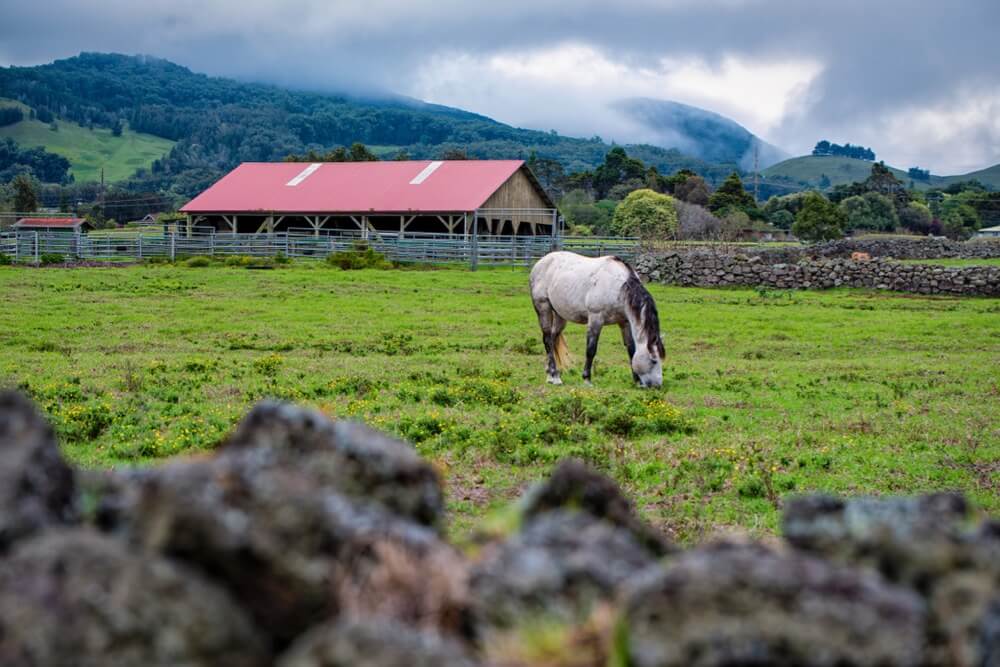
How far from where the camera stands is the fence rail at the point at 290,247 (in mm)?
46281

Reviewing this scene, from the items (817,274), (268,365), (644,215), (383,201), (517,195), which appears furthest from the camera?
(644,215)

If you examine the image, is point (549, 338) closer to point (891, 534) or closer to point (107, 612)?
point (891, 534)

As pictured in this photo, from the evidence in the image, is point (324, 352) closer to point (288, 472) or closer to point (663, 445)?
point (663, 445)

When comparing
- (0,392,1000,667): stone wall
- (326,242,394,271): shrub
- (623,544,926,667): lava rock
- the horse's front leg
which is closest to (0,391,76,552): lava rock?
(0,392,1000,667): stone wall

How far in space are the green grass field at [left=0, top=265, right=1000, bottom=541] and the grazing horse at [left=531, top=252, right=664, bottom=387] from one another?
502 millimetres

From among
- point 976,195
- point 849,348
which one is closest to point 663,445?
point 849,348

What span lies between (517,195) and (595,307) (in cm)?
4241

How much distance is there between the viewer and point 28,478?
9.05 ft

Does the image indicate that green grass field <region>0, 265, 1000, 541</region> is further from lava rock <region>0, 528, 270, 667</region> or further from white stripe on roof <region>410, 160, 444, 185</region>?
white stripe on roof <region>410, 160, 444, 185</region>

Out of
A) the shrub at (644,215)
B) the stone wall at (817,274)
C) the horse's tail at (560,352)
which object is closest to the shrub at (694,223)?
the shrub at (644,215)

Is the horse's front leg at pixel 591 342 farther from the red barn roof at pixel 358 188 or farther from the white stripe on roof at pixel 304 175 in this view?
the white stripe on roof at pixel 304 175

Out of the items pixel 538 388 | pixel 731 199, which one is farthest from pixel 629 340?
pixel 731 199

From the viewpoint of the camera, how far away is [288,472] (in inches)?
110

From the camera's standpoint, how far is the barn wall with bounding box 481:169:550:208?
183ft
